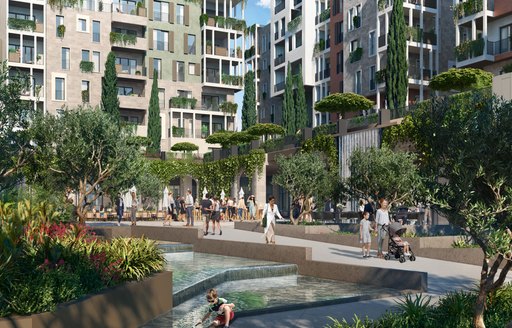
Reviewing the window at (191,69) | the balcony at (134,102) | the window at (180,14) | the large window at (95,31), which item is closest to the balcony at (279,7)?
the window at (180,14)

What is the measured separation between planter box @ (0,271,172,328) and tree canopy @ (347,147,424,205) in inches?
598

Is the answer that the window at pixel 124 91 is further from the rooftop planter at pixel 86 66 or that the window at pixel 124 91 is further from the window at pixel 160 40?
the window at pixel 160 40

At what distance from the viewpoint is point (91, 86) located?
204 ft

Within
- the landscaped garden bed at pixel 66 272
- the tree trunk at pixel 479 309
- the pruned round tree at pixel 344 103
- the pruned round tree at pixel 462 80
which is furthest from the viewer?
the pruned round tree at pixel 344 103

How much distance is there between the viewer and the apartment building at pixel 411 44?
47750mm

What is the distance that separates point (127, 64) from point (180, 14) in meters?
8.79

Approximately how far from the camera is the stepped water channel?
12.8 m

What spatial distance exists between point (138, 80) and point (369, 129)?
112 ft

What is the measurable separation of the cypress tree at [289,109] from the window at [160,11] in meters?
16.3

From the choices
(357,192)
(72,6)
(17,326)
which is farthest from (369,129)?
(72,6)

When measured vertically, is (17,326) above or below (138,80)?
below

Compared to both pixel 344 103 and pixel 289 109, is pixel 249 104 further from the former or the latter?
pixel 344 103

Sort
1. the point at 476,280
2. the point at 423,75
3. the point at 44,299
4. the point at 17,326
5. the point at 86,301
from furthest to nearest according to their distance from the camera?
the point at 423,75 < the point at 476,280 < the point at 86,301 < the point at 44,299 < the point at 17,326

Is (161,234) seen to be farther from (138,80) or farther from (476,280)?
(138,80)
